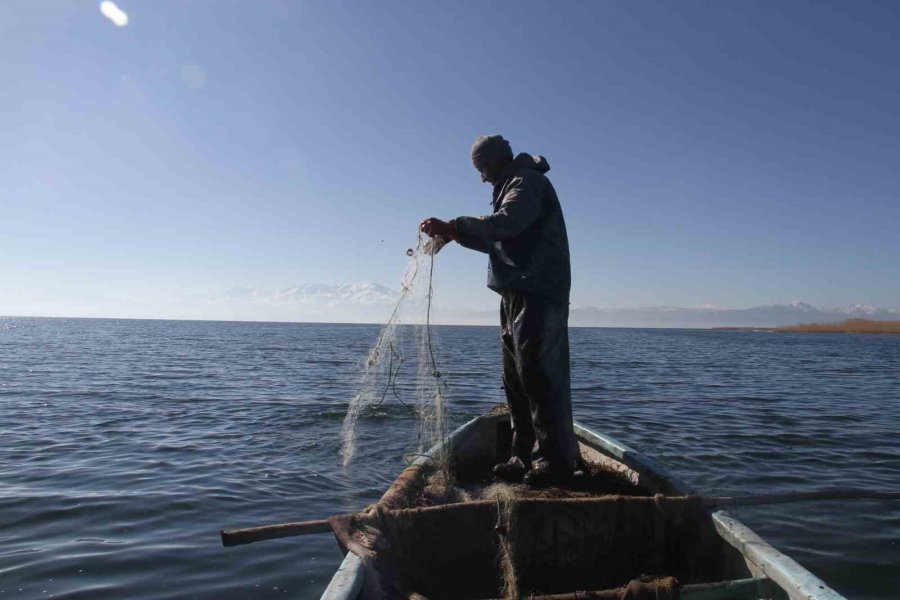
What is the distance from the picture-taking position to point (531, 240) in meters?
4.29

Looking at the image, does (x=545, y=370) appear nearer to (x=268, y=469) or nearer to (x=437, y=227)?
(x=437, y=227)

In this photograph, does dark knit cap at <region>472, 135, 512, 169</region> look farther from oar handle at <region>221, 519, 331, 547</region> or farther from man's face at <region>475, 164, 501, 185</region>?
oar handle at <region>221, 519, 331, 547</region>

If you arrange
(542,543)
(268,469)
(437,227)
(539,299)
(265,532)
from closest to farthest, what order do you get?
(265,532) → (542,543) → (437,227) → (539,299) → (268,469)

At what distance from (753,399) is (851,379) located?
36.4ft

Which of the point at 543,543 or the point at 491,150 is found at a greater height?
the point at 491,150

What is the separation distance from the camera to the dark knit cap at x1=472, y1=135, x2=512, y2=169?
15.1 ft

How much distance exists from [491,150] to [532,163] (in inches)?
13.4

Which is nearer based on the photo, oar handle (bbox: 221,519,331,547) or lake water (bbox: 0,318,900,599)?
oar handle (bbox: 221,519,331,547)

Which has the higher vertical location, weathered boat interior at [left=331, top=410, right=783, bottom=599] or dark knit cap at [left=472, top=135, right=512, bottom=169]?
dark knit cap at [left=472, top=135, right=512, bottom=169]

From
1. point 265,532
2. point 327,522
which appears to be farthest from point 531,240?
point 265,532

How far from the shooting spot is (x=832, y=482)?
26.0ft

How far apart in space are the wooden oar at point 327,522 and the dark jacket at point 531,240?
5.31ft

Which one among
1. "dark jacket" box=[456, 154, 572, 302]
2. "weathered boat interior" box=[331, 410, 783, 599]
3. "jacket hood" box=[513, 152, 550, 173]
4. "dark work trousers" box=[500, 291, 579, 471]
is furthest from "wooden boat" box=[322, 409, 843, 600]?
"jacket hood" box=[513, 152, 550, 173]

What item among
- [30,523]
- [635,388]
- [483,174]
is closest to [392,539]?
[483,174]
